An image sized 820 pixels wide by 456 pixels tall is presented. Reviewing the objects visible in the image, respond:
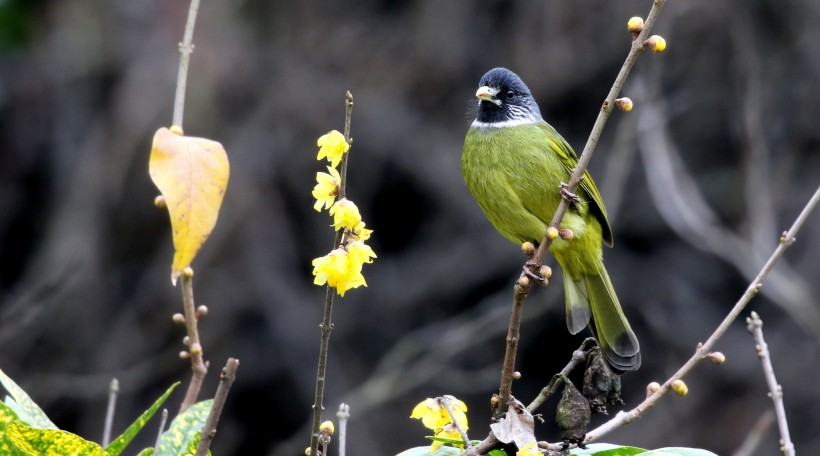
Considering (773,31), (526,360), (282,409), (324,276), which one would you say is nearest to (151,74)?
(282,409)

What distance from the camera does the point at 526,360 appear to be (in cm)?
828

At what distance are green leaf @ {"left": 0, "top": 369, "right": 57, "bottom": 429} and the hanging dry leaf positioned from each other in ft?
1.33

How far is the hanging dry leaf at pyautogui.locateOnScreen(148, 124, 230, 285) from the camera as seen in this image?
179 cm

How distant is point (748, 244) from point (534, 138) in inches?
139

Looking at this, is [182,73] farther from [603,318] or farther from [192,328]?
[603,318]

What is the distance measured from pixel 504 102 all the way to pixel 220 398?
266cm

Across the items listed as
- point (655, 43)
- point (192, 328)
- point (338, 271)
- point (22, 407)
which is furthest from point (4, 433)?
point (655, 43)

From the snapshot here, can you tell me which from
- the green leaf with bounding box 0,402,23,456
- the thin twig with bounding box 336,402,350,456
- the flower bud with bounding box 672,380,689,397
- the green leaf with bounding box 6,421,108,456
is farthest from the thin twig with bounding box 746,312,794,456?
the green leaf with bounding box 0,402,23,456

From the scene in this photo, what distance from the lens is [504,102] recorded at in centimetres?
405

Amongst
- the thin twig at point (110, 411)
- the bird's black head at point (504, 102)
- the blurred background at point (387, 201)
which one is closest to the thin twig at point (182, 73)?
the thin twig at point (110, 411)

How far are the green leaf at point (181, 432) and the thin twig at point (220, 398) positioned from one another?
20.2 inches

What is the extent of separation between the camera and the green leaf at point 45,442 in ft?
5.92

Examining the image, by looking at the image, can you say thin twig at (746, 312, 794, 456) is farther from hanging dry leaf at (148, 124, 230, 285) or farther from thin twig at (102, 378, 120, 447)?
thin twig at (102, 378, 120, 447)

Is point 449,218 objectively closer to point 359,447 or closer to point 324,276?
point 359,447
